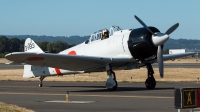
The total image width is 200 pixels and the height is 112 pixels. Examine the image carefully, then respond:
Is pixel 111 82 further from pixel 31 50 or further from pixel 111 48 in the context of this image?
pixel 31 50

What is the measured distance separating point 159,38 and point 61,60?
474cm

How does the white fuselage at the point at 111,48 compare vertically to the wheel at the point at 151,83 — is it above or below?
above

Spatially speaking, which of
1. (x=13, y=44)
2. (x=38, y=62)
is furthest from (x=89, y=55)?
(x=13, y=44)

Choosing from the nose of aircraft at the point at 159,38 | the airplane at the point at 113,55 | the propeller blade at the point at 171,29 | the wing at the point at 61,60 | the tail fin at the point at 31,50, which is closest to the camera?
the wing at the point at 61,60

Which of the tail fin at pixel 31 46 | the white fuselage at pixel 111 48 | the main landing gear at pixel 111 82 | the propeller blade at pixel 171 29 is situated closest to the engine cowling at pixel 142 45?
the white fuselage at pixel 111 48

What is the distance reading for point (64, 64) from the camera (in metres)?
23.5

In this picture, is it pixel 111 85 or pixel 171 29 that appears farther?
pixel 111 85

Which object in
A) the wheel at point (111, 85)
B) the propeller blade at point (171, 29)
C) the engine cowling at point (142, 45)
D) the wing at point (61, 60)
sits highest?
the propeller blade at point (171, 29)

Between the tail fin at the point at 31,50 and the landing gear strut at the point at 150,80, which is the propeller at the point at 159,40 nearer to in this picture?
the landing gear strut at the point at 150,80

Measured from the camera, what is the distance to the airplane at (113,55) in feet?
71.4

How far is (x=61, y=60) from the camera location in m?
22.6

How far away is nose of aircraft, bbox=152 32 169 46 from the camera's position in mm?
21562

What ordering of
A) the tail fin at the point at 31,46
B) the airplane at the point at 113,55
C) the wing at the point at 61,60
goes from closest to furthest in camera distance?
the wing at the point at 61,60 < the airplane at the point at 113,55 < the tail fin at the point at 31,46

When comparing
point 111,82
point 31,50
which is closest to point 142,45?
point 111,82
